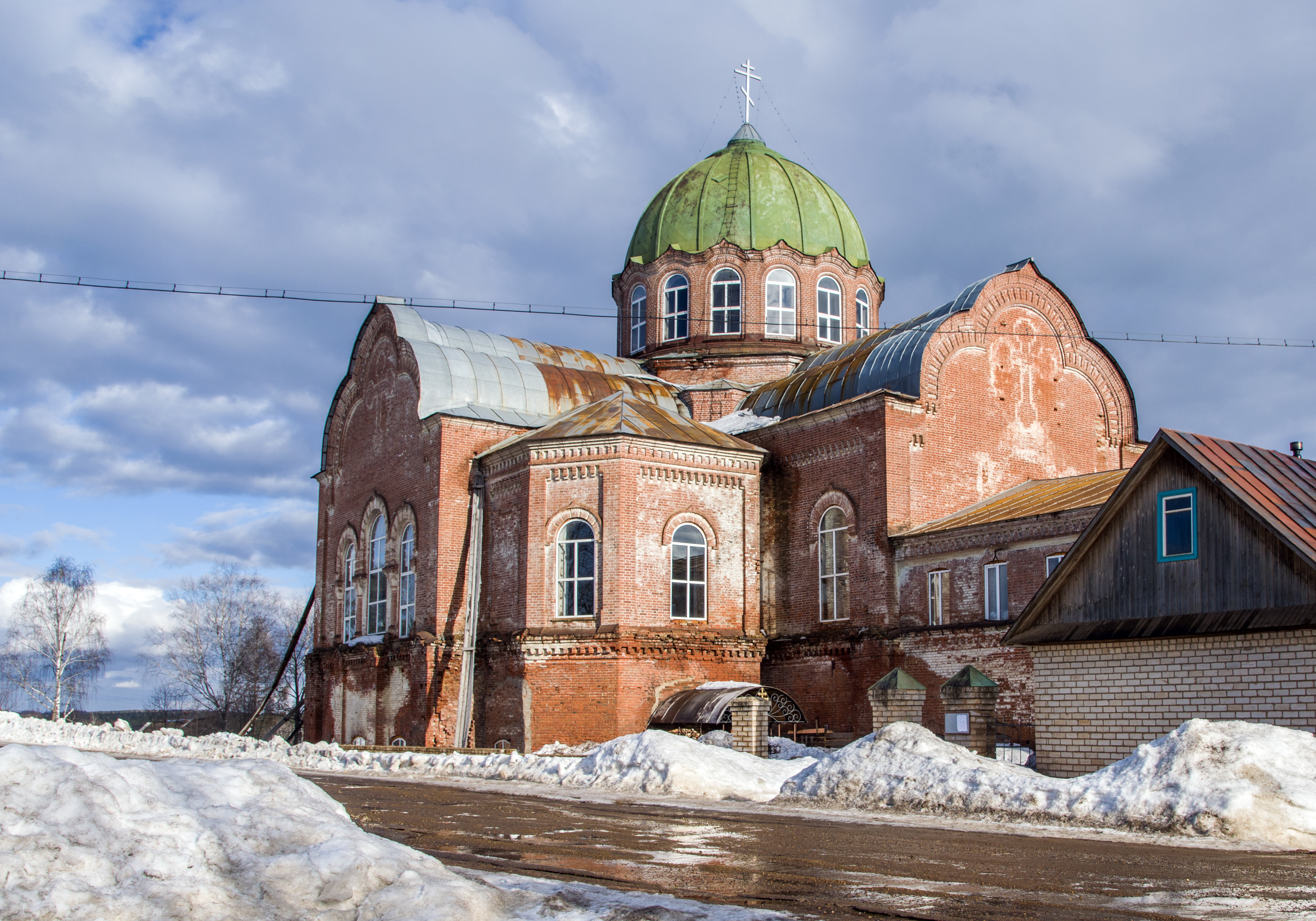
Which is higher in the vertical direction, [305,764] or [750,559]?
[750,559]

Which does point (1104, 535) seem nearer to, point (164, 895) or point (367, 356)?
point (164, 895)

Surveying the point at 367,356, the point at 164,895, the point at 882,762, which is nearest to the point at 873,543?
the point at 882,762

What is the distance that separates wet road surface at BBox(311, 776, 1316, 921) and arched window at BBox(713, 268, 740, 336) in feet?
65.2

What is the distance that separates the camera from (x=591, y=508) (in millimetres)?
21859

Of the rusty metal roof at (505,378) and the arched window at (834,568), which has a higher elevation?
the rusty metal roof at (505,378)

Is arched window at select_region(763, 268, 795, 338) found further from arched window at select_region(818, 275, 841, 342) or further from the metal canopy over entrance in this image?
the metal canopy over entrance

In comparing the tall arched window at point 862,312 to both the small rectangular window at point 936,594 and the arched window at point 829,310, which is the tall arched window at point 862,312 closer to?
the arched window at point 829,310

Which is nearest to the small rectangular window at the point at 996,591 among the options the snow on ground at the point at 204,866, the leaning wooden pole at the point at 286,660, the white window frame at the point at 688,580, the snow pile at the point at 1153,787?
the white window frame at the point at 688,580

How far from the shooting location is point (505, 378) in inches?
1005

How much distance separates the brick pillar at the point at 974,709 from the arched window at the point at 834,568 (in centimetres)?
756

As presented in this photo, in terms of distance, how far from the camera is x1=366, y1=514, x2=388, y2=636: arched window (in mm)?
26156

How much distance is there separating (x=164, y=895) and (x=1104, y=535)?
1072 cm

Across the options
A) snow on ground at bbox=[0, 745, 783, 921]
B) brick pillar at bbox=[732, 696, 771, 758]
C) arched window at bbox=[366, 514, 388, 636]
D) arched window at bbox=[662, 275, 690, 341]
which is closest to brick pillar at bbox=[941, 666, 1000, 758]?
brick pillar at bbox=[732, 696, 771, 758]

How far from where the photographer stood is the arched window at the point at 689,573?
875 inches
